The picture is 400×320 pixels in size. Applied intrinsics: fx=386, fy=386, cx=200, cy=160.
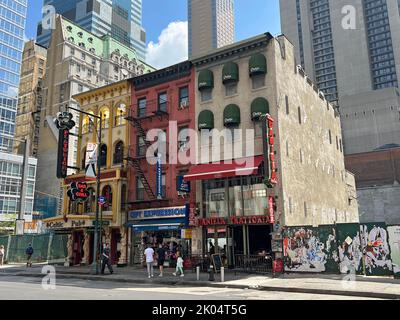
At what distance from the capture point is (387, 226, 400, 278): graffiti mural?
18.7 metres

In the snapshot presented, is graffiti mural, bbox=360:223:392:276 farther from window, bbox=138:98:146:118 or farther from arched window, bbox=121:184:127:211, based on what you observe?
window, bbox=138:98:146:118

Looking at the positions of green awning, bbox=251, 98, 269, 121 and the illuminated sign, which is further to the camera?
the illuminated sign

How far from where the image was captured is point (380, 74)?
134m

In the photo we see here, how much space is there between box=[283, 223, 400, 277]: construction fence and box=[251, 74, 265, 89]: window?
31.8 feet

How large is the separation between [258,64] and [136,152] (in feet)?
38.8

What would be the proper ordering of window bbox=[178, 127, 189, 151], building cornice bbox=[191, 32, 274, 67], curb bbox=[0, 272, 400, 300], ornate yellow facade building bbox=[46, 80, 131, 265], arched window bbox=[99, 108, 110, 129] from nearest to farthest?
curb bbox=[0, 272, 400, 300]
building cornice bbox=[191, 32, 274, 67]
window bbox=[178, 127, 189, 151]
ornate yellow facade building bbox=[46, 80, 131, 265]
arched window bbox=[99, 108, 110, 129]

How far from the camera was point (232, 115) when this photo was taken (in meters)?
26.2

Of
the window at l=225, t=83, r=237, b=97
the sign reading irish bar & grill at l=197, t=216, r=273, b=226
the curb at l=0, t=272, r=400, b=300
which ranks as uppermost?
the window at l=225, t=83, r=237, b=97

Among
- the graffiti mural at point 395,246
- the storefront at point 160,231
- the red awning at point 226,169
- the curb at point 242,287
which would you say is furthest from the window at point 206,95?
the graffiti mural at point 395,246

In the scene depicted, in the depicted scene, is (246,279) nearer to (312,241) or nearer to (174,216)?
(312,241)

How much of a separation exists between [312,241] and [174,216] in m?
9.76

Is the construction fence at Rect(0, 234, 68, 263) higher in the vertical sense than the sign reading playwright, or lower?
lower

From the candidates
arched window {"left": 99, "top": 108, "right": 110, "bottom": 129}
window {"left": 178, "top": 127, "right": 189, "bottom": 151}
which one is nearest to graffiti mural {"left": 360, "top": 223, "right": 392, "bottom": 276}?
window {"left": 178, "top": 127, "right": 189, "bottom": 151}
